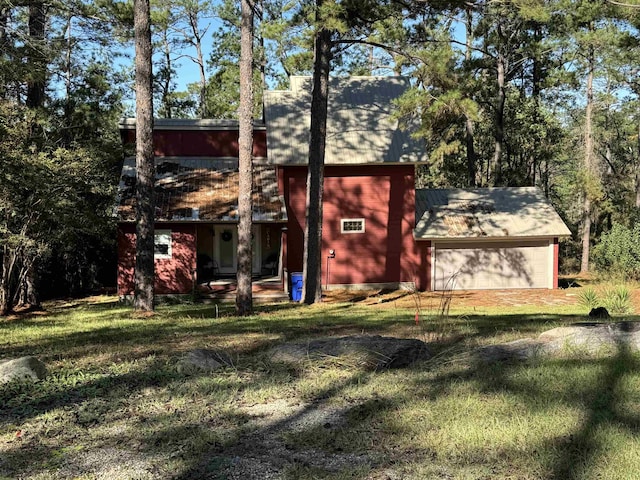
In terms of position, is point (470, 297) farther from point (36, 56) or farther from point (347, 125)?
point (36, 56)

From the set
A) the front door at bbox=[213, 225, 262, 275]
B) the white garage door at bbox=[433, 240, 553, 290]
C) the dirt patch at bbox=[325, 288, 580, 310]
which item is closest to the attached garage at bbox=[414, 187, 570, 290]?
the white garage door at bbox=[433, 240, 553, 290]

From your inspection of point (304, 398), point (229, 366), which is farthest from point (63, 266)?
point (304, 398)

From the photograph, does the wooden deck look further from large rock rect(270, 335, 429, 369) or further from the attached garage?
large rock rect(270, 335, 429, 369)

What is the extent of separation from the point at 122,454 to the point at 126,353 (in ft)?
11.6

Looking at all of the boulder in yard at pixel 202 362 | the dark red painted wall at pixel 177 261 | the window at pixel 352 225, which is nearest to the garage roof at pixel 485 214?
the window at pixel 352 225

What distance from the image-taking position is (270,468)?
353 centimetres

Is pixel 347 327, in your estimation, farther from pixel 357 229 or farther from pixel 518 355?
pixel 357 229

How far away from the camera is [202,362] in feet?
20.0

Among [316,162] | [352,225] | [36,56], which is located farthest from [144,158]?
[352,225]

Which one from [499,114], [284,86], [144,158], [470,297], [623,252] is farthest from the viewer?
[284,86]

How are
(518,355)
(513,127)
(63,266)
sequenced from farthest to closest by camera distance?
(513,127) → (63,266) → (518,355)

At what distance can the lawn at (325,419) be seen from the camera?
139 inches

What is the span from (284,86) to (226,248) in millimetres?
16469

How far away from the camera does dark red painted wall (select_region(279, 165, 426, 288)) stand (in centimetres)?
2030
